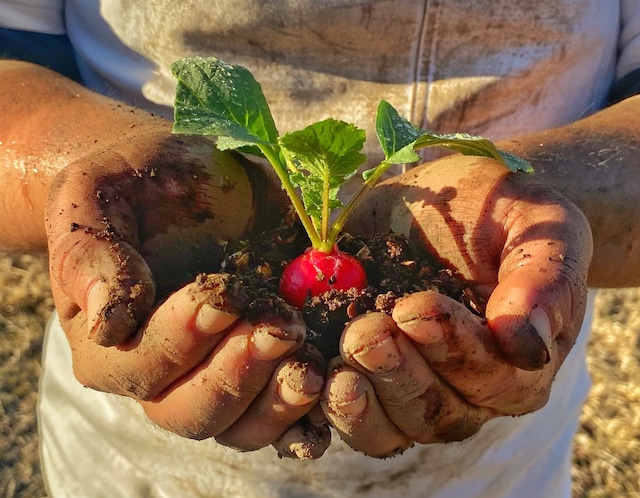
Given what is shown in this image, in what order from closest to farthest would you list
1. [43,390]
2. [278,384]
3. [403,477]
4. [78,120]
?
[278,384], [78,120], [403,477], [43,390]

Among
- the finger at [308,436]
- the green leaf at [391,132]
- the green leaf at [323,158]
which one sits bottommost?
the finger at [308,436]

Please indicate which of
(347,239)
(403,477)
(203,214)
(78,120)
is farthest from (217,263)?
(403,477)

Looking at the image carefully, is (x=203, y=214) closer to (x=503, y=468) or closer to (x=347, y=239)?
(x=347, y=239)

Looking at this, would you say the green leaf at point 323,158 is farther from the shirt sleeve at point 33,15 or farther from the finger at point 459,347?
the shirt sleeve at point 33,15

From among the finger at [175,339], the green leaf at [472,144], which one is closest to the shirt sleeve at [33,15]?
the finger at [175,339]

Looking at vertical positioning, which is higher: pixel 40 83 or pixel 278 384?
pixel 40 83

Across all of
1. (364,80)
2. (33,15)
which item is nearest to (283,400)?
(364,80)
